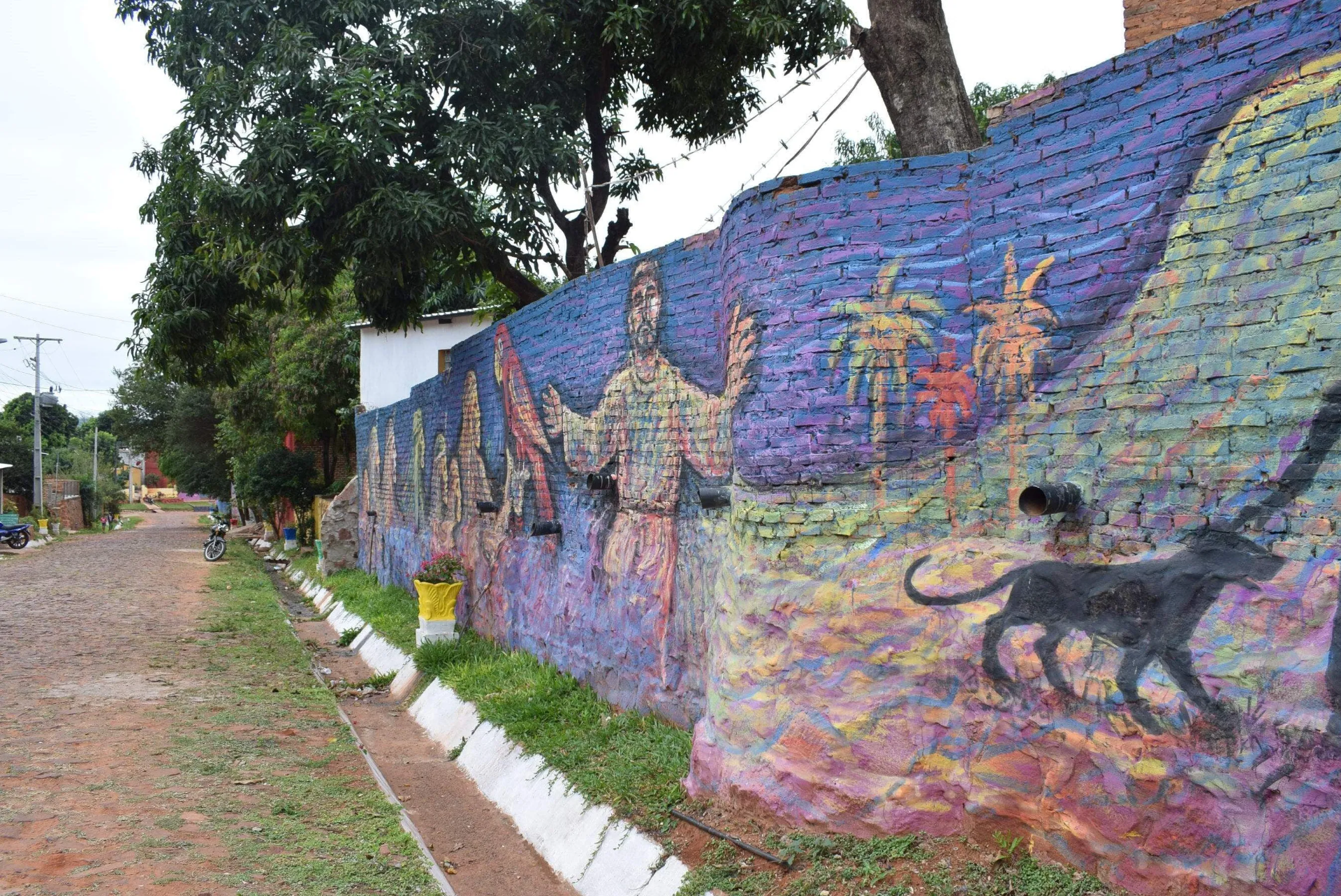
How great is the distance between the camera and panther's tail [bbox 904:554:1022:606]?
13.9ft

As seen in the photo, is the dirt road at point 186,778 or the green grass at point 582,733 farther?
the green grass at point 582,733

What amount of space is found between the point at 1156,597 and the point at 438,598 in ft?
27.6

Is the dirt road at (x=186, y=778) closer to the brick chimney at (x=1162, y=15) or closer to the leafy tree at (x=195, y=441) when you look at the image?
the brick chimney at (x=1162, y=15)

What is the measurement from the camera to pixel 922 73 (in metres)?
7.90

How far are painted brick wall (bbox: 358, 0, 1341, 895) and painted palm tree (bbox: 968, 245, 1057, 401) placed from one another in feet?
0.05

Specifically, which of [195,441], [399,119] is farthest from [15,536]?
[399,119]

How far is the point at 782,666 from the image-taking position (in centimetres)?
484

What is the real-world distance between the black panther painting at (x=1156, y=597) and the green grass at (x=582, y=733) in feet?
7.18

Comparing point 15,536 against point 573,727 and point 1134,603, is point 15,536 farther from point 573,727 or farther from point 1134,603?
point 1134,603

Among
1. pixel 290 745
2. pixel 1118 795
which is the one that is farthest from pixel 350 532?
pixel 1118 795

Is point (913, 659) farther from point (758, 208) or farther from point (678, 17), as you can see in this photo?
point (678, 17)

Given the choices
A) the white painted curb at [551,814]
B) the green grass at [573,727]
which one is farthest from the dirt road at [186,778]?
the green grass at [573,727]

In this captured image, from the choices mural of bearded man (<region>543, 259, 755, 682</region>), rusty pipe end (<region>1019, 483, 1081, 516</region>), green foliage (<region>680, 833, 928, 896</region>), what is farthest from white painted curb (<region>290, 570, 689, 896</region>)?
rusty pipe end (<region>1019, 483, 1081, 516</region>)

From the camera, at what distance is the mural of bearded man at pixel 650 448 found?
6340 mm
